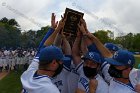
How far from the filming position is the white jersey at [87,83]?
4.57 metres

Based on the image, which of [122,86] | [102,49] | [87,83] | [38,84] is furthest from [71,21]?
[38,84]

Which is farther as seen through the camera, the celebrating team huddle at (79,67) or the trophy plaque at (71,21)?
the trophy plaque at (71,21)

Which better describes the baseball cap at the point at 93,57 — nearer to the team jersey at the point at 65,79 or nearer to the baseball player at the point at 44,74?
the team jersey at the point at 65,79

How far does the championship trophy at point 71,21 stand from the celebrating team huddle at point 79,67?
0.06 metres

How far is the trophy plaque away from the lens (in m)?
5.25

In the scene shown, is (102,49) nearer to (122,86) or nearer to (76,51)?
(76,51)

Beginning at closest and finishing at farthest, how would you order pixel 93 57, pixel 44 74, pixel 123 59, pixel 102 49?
1. pixel 44 74
2. pixel 123 59
3. pixel 93 57
4. pixel 102 49

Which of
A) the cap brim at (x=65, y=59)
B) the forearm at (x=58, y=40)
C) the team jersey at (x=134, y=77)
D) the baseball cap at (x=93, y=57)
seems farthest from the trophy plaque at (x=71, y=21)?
the team jersey at (x=134, y=77)

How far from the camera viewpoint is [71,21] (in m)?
5.31

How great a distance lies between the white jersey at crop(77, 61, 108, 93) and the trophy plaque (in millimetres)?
605

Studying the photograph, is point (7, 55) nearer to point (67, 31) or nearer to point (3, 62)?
point (3, 62)

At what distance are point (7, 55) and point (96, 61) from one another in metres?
22.5

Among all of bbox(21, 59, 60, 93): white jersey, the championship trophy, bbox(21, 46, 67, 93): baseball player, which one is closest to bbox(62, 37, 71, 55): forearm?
the championship trophy

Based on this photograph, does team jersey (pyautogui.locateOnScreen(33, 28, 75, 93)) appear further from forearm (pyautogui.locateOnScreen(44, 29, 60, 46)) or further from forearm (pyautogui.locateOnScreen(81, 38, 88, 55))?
forearm (pyautogui.locateOnScreen(81, 38, 88, 55))
